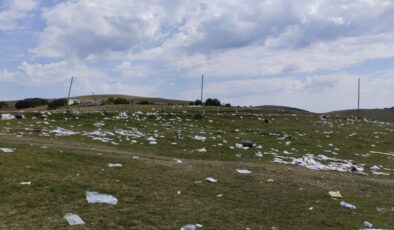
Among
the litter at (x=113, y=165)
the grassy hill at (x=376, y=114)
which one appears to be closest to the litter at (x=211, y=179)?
the litter at (x=113, y=165)

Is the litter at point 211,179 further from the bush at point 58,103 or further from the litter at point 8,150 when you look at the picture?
the bush at point 58,103

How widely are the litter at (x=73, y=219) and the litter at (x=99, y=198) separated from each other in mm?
1151

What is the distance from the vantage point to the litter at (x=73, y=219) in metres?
8.36

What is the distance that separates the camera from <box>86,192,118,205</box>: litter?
1003cm

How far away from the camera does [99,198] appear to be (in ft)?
33.6

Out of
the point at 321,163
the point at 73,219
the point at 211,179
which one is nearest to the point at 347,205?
the point at 211,179

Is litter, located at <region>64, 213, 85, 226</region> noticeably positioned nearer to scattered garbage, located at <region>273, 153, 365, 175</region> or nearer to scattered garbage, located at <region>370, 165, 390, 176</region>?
scattered garbage, located at <region>273, 153, 365, 175</region>

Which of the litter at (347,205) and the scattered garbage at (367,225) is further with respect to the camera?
the litter at (347,205)

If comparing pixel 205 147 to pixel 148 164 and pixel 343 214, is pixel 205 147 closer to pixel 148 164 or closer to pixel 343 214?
pixel 148 164

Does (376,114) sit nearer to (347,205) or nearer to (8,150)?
(347,205)

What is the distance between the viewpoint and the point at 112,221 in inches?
342

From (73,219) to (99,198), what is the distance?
1703mm

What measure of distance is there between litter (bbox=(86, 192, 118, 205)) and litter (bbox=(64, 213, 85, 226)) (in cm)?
115

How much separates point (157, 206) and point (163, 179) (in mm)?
2961
